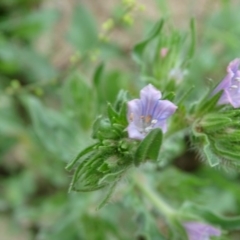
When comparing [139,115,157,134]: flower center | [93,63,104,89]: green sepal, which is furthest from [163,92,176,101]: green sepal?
[93,63,104,89]: green sepal

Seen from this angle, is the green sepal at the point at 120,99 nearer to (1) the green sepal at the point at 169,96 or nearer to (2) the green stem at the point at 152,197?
(1) the green sepal at the point at 169,96

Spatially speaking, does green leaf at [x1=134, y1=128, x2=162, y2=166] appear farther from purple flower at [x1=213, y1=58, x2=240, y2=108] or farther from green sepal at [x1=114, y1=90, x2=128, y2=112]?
purple flower at [x1=213, y1=58, x2=240, y2=108]

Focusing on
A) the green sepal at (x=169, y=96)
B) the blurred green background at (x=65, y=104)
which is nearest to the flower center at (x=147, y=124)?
the green sepal at (x=169, y=96)

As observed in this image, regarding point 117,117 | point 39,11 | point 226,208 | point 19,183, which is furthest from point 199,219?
point 39,11

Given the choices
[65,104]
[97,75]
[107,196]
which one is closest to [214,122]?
[107,196]

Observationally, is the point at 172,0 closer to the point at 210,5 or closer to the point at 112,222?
the point at 210,5

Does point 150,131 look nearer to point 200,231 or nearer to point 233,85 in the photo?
point 233,85
